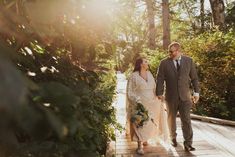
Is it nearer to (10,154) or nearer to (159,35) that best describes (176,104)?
(10,154)

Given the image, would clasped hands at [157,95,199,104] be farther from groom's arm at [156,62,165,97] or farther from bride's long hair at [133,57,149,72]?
bride's long hair at [133,57,149,72]

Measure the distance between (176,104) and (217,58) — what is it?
5.67m

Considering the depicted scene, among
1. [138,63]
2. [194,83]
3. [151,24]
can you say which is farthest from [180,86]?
[151,24]

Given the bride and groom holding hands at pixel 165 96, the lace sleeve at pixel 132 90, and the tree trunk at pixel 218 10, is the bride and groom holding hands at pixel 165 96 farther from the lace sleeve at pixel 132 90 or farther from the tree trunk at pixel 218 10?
the tree trunk at pixel 218 10

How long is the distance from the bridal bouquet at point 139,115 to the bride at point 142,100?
66mm

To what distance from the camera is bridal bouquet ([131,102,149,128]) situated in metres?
8.20

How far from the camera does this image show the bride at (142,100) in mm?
8336

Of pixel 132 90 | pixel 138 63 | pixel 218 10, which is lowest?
pixel 132 90

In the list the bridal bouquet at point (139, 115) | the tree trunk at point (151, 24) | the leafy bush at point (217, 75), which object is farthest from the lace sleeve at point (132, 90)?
the tree trunk at point (151, 24)

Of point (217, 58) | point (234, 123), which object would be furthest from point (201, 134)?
point (217, 58)

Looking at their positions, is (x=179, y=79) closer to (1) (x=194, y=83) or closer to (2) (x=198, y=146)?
(1) (x=194, y=83)

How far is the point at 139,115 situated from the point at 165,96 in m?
0.65

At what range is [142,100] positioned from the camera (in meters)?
8.46

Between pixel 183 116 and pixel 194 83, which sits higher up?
pixel 194 83
